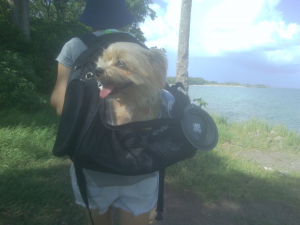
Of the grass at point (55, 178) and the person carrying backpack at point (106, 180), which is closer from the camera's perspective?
the person carrying backpack at point (106, 180)

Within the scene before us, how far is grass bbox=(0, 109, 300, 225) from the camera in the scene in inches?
113

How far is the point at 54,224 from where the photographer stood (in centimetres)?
273

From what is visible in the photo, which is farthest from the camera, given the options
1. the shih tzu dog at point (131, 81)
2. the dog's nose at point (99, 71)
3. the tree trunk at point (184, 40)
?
the tree trunk at point (184, 40)

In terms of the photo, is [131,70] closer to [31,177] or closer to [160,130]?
[160,130]

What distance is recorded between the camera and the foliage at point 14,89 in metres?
5.49

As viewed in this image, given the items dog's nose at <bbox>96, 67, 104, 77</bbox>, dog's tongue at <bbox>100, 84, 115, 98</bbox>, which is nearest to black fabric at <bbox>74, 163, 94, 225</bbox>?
dog's tongue at <bbox>100, 84, 115, 98</bbox>

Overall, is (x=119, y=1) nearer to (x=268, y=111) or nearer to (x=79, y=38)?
(x=79, y=38)

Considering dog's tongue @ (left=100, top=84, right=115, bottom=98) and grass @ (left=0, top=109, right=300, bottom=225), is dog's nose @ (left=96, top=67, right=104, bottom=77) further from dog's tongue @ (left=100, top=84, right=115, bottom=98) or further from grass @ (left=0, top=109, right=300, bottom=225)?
grass @ (left=0, top=109, right=300, bottom=225)

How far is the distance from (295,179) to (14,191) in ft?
15.7

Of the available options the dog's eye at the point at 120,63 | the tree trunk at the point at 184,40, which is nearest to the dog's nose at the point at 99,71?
the dog's eye at the point at 120,63

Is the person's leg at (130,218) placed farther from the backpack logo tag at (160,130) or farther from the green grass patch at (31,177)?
the green grass patch at (31,177)

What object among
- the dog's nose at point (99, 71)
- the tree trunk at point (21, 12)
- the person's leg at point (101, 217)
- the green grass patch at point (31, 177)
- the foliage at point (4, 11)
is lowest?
the green grass patch at point (31, 177)

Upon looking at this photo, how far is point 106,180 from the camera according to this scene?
1535 mm

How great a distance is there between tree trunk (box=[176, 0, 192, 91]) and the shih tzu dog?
4754 millimetres
